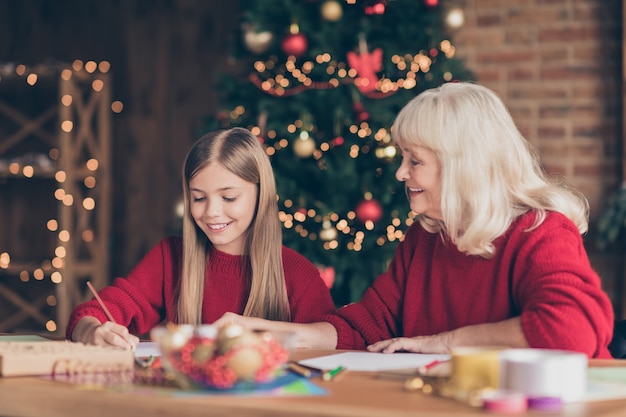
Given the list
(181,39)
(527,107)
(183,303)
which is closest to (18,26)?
(181,39)

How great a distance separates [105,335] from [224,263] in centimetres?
50

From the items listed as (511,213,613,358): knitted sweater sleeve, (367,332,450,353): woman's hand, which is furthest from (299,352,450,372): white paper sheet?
(511,213,613,358): knitted sweater sleeve

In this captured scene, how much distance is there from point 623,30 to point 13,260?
144 inches

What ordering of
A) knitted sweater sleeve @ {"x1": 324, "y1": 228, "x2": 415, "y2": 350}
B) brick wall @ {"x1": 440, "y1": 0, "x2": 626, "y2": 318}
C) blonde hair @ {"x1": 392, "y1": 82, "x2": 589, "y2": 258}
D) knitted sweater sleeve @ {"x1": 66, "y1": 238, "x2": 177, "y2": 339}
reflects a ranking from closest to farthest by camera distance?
blonde hair @ {"x1": 392, "y1": 82, "x2": 589, "y2": 258} < knitted sweater sleeve @ {"x1": 324, "y1": 228, "x2": 415, "y2": 350} < knitted sweater sleeve @ {"x1": 66, "y1": 238, "x2": 177, "y2": 339} < brick wall @ {"x1": 440, "y1": 0, "x2": 626, "y2": 318}

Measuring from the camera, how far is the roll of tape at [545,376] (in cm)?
121

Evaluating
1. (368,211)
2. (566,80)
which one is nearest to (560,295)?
(368,211)

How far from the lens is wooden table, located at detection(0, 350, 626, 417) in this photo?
3.86 ft

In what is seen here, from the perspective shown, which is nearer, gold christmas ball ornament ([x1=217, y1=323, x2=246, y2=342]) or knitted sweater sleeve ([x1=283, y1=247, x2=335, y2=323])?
gold christmas ball ornament ([x1=217, y1=323, x2=246, y2=342])

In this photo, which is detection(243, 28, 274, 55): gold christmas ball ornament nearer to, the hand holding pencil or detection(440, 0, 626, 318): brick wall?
detection(440, 0, 626, 318): brick wall

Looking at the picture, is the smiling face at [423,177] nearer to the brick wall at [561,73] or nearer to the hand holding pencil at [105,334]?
the hand holding pencil at [105,334]

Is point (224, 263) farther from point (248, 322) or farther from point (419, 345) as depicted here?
point (419, 345)

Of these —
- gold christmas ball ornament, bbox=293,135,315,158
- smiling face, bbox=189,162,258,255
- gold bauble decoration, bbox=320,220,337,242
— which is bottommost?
gold bauble decoration, bbox=320,220,337,242

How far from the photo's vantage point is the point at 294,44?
3678 millimetres

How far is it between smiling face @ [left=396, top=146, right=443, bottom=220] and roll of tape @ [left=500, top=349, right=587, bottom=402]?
707mm
